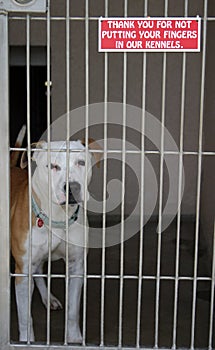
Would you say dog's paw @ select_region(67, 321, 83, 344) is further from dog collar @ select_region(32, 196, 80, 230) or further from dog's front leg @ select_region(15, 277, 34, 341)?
dog collar @ select_region(32, 196, 80, 230)

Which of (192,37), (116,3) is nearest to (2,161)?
(192,37)

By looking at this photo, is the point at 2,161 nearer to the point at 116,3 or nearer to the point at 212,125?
the point at 212,125

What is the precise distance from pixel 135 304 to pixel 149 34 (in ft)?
6.93

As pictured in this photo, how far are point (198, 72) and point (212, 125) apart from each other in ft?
3.84

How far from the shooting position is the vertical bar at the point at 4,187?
2.52 m

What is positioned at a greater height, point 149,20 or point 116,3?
point 116,3

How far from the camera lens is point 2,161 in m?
2.59

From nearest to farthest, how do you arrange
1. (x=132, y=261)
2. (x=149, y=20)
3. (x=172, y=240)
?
(x=149, y=20) < (x=132, y=261) < (x=172, y=240)

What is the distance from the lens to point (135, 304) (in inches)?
156

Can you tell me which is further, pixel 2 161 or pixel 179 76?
pixel 179 76

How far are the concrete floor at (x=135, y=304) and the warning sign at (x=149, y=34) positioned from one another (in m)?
1.61

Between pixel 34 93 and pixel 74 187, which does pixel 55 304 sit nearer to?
pixel 74 187

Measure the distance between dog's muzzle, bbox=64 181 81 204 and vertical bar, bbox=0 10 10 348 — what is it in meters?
0.41

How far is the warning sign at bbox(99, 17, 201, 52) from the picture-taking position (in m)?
2.46
